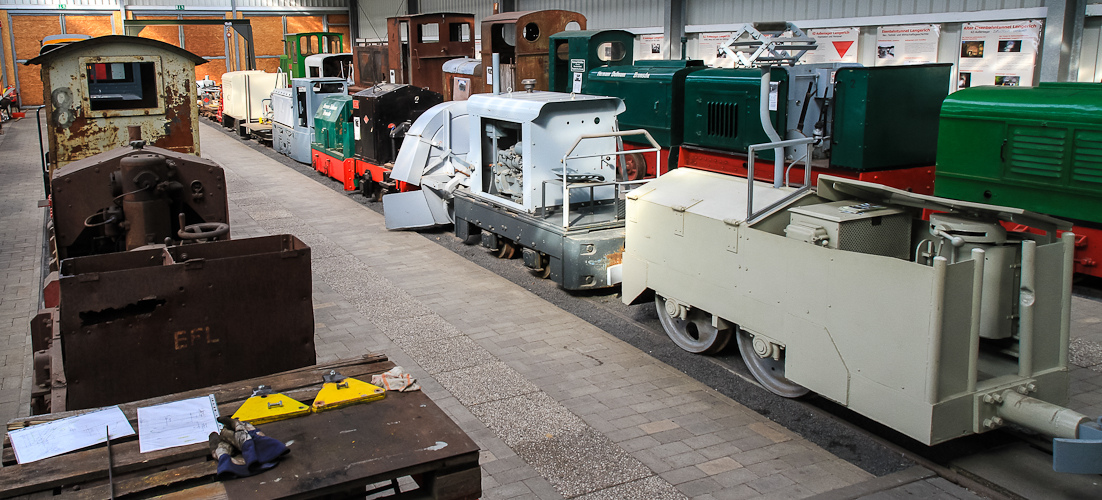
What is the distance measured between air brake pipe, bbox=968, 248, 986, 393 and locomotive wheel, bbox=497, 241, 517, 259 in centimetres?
639

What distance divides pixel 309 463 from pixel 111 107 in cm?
864

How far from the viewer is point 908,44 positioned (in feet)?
42.3

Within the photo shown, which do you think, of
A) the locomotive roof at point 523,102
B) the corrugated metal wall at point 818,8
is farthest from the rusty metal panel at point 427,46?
the locomotive roof at point 523,102

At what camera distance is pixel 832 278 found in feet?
17.3

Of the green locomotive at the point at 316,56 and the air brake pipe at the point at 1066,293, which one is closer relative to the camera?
the air brake pipe at the point at 1066,293

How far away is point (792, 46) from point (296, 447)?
748cm

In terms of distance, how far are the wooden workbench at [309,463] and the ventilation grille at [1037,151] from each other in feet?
24.7

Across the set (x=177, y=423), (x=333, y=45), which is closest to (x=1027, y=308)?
(x=177, y=423)

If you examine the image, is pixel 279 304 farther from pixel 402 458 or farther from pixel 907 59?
pixel 907 59

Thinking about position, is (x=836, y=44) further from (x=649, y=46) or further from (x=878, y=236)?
(x=878, y=236)

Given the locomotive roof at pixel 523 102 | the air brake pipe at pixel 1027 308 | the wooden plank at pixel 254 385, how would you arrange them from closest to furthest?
1. the wooden plank at pixel 254 385
2. the air brake pipe at pixel 1027 308
3. the locomotive roof at pixel 523 102

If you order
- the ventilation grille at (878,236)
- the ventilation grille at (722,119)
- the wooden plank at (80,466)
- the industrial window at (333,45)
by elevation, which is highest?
the industrial window at (333,45)

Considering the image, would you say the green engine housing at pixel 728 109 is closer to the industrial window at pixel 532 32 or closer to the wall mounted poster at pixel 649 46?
the industrial window at pixel 532 32

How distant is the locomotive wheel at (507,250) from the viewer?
413 inches
